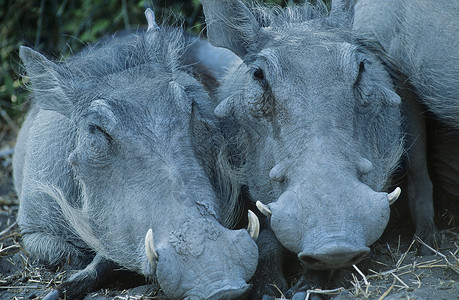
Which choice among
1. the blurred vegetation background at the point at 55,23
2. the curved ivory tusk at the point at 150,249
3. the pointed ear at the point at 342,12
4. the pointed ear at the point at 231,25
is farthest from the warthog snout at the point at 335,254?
the blurred vegetation background at the point at 55,23

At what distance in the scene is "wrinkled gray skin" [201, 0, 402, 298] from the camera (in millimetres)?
2643

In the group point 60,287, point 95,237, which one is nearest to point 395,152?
point 95,237

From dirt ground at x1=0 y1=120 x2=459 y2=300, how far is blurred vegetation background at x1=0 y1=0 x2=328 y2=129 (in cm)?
286

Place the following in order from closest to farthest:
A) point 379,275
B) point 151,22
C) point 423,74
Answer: point 379,275 < point 423,74 < point 151,22

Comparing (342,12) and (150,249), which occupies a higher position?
(342,12)

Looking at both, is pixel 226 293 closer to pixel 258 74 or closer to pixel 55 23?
pixel 258 74

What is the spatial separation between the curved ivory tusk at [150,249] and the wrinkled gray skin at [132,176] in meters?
0.02

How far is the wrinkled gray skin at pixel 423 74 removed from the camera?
11.7ft

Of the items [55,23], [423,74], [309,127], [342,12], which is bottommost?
[55,23]

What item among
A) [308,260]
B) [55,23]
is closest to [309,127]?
[308,260]

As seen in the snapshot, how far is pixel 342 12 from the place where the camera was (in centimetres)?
361

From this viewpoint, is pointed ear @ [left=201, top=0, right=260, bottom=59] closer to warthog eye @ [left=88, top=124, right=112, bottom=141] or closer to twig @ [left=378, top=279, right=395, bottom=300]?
warthog eye @ [left=88, top=124, right=112, bottom=141]

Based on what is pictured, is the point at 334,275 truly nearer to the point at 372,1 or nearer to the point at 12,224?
the point at 372,1

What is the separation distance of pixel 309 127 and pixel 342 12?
978 millimetres
